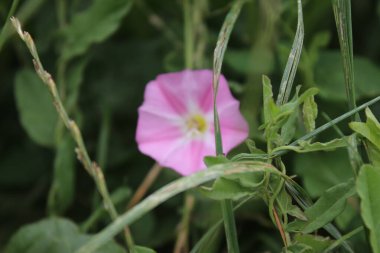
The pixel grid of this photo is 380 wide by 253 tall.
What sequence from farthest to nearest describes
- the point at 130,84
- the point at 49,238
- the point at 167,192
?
the point at 130,84, the point at 49,238, the point at 167,192

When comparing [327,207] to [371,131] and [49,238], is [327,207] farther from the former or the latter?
[49,238]

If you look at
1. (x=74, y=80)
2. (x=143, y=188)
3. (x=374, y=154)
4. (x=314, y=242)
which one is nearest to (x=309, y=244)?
(x=314, y=242)

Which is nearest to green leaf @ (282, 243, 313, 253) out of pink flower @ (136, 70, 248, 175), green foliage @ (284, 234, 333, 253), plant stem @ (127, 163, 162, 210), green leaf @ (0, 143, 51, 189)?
green foliage @ (284, 234, 333, 253)

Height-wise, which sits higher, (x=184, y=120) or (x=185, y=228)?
(x=184, y=120)

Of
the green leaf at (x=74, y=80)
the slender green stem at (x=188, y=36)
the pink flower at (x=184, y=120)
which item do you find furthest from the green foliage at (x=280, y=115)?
the green leaf at (x=74, y=80)

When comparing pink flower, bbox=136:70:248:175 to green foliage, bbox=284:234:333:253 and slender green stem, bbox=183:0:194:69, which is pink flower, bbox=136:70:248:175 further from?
green foliage, bbox=284:234:333:253

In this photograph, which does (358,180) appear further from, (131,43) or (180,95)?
(131,43)
